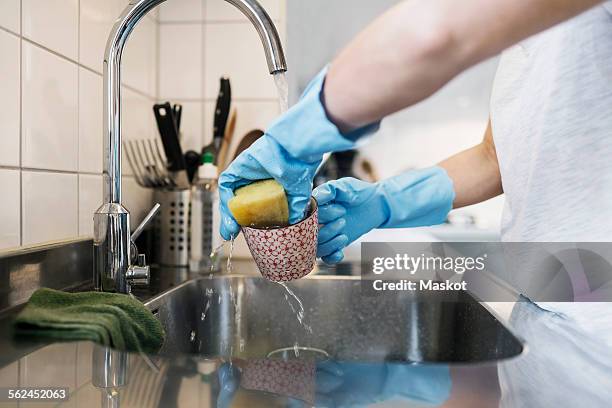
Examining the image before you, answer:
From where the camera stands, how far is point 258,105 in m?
1.24

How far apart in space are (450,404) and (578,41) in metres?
0.61

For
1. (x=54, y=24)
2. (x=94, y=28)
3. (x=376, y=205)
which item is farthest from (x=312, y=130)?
(x=94, y=28)

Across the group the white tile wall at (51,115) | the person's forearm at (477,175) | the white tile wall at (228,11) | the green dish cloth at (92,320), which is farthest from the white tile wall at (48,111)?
the person's forearm at (477,175)

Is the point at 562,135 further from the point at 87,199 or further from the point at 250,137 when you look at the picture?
the point at 87,199

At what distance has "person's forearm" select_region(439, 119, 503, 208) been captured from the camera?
0.96 metres

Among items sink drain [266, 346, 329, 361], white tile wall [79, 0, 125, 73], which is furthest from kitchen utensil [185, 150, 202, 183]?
sink drain [266, 346, 329, 361]

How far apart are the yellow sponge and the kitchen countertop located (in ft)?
0.55

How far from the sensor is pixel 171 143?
1.11 meters

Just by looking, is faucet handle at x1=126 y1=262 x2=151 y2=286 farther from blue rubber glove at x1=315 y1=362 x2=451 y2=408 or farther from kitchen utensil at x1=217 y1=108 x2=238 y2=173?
kitchen utensil at x1=217 y1=108 x2=238 y2=173

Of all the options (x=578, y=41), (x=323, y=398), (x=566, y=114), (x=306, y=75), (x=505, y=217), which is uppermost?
(x=306, y=75)

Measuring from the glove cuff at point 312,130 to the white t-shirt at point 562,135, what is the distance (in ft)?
1.47

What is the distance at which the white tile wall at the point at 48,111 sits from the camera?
0.74 m

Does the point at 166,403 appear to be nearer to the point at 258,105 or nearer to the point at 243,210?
the point at 243,210

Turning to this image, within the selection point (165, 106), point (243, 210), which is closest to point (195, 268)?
point (165, 106)
